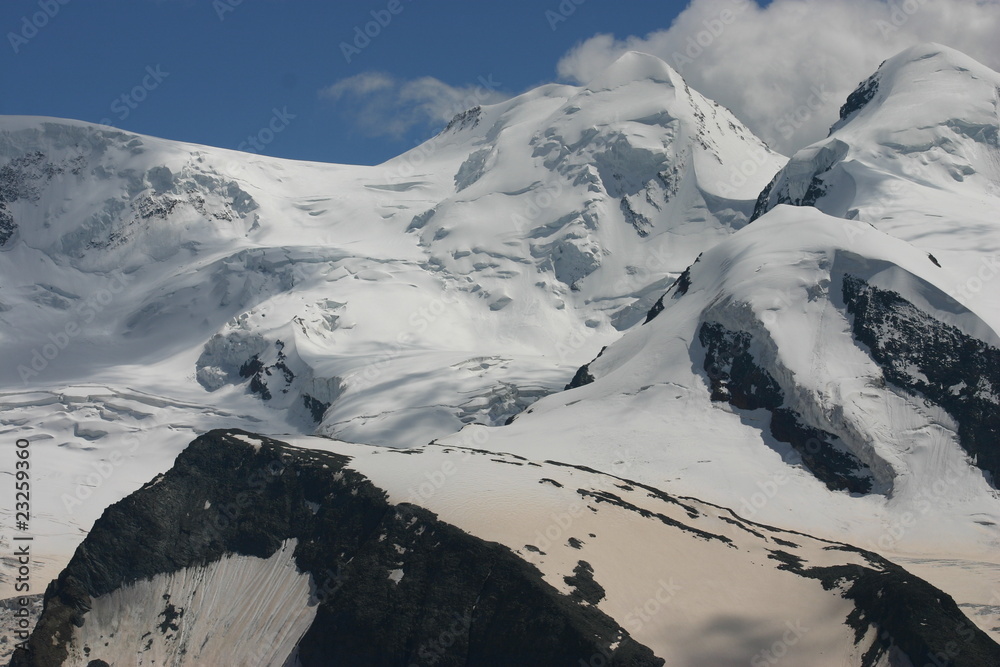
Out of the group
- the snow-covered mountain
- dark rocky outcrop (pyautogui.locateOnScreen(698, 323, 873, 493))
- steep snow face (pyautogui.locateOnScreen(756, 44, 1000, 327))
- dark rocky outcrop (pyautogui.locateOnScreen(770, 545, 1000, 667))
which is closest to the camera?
dark rocky outcrop (pyautogui.locateOnScreen(770, 545, 1000, 667))

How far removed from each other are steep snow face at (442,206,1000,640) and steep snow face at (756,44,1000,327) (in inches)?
1109

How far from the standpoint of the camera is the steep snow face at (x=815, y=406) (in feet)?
312

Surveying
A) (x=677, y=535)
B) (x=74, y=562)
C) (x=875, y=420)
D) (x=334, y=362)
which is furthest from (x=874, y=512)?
(x=334, y=362)

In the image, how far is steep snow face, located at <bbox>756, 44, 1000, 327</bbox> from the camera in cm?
15100

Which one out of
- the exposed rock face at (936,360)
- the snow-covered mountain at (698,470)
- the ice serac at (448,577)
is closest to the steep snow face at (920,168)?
the snow-covered mountain at (698,470)

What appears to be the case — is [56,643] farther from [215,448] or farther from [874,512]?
[874,512]

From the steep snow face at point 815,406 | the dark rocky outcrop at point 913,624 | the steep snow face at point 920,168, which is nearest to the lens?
the dark rocky outcrop at point 913,624

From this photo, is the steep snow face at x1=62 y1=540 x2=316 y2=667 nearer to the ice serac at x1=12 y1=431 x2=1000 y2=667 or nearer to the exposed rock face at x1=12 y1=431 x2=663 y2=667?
the ice serac at x1=12 y1=431 x2=1000 y2=667

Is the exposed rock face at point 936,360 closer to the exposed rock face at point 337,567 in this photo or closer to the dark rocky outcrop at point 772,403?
the dark rocky outcrop at point 772,403

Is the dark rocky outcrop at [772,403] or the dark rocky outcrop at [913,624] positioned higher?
the dark rocky outcrop at [913,624]

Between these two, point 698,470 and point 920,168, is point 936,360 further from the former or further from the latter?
point 920,168

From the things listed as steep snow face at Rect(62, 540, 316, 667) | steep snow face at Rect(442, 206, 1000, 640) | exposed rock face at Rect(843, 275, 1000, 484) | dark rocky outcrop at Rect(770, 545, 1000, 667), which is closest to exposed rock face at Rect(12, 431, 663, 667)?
steep snow face at Rect(62, 540, 316, 667)

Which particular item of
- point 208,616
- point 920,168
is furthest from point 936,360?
point 920,168

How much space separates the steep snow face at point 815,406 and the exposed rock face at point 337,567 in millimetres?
30823
